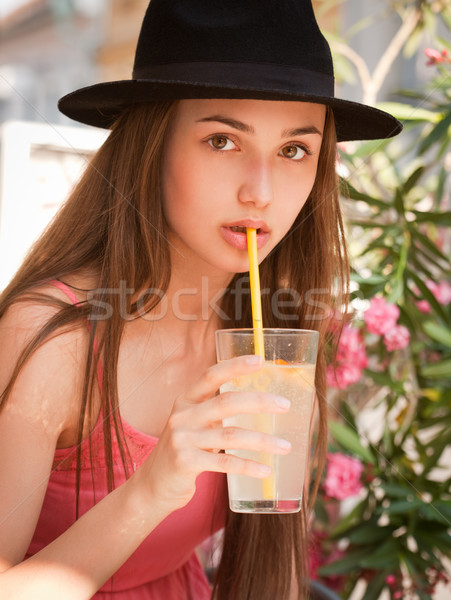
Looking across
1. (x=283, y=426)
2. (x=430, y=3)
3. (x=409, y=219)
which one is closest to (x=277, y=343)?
(x=283, y=426)

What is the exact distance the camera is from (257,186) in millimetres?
1078

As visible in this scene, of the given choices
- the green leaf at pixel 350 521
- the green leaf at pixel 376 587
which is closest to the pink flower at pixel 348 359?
the green leaf at pixel 350 521

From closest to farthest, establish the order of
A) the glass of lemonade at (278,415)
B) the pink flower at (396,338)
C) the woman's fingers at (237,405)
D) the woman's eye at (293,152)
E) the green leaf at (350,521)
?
the woman's fingers at (237,405) → the glass of lemonade at (278,415) → the woman's eye at (293,152) → the pink flower at (396,338) → the green leaf at (350,521)

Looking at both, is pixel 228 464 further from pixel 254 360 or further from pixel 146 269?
pixel 146 269

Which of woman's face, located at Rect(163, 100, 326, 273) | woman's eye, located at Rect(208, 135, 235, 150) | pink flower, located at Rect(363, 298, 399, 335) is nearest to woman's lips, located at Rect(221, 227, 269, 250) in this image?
woman's face, located at Rect(163, 100, 326, 273)

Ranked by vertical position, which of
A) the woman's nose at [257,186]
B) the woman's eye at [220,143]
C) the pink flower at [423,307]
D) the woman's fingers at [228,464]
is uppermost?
the woman's eye at [220,143]

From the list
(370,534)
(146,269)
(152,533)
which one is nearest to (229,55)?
(146,269)

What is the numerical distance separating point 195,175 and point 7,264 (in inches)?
52.8

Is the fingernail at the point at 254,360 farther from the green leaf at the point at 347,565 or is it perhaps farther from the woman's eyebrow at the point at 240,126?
the green leaf at the point at 347,565

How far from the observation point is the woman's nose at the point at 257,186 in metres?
1.08

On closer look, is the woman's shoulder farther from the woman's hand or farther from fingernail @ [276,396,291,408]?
fingernail @ [276,396,291,408]

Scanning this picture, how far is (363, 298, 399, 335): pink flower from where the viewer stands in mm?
1883

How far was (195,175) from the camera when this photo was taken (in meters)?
1.12

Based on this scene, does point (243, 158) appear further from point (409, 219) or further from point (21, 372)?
point (409, 219)
